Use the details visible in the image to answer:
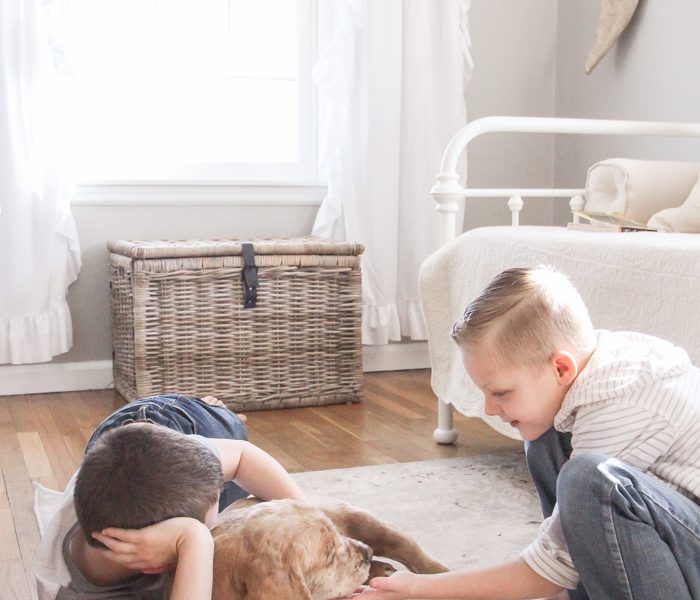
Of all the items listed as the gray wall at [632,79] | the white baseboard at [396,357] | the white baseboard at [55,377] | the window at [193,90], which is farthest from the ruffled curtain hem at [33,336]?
the gray wall at [632,79]

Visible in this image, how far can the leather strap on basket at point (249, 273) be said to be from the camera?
2.71m

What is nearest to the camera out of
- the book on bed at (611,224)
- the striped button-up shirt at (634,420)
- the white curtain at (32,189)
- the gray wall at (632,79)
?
the striped button-up shirt at (634,420)

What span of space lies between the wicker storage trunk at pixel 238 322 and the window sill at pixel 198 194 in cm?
18

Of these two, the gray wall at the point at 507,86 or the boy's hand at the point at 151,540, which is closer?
the boy's hand at the point at 151,540

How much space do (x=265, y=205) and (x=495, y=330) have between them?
7.31ft

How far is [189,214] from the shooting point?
3146mm

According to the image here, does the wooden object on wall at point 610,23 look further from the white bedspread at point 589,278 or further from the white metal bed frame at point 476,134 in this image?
the white bedspread at point 589,278

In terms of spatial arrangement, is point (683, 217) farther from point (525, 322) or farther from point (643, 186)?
point (525, 322)

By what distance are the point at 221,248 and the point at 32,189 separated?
0.61 m

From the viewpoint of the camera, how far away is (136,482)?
1.03 meters

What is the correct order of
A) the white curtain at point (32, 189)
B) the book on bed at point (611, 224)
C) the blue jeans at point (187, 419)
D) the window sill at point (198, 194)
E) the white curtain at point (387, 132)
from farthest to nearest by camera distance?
the white curtain at point (387, 132), the window sill at point (198, 194), the white curtain at point (32, 189), the book on bed at point (611, 224), the blue jeans at point (187, 419)

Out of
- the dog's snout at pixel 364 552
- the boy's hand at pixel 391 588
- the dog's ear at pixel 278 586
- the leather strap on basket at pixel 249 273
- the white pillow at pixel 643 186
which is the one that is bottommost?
the boy's hand at pixel 391 588

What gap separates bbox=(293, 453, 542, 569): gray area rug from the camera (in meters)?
1.63

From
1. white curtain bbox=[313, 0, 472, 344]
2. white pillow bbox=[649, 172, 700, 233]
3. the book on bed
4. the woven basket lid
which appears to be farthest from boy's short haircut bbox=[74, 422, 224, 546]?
Answer: white curtain bbox=[313, 0, 472, 344]
